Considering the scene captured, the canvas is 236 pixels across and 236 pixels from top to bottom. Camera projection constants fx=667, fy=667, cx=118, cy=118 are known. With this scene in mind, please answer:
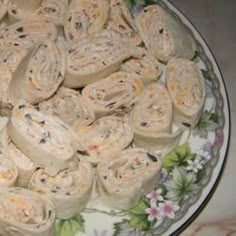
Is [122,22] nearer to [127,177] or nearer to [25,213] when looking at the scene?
[127,177]

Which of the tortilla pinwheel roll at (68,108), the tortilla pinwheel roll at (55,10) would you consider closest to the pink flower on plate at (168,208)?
the tortilla pinwheel roll at (68,108)

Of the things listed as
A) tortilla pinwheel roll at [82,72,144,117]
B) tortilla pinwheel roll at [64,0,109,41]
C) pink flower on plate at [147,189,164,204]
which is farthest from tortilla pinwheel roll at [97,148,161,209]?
tortilla pinwheel roll at [64,0,109,41]

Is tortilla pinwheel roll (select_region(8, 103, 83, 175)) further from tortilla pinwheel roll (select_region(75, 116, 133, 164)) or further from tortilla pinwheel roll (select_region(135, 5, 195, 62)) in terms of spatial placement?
tortilla pinwheel roll (select_region(135, 5, 195, 62))

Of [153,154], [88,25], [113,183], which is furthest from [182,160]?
[88,25]

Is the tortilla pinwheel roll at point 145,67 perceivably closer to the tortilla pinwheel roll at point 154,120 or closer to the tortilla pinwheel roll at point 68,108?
the tortilla pinwheel roll at point 154,120

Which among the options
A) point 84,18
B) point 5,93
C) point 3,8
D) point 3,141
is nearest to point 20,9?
point 3,8
